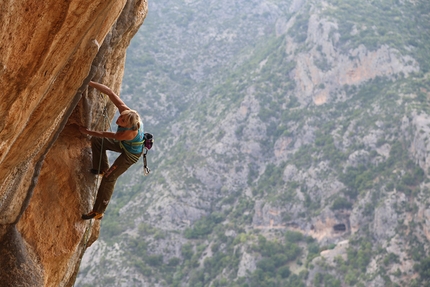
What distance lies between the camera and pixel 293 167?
190 feet

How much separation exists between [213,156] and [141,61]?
1162 inches

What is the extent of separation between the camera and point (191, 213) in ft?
186

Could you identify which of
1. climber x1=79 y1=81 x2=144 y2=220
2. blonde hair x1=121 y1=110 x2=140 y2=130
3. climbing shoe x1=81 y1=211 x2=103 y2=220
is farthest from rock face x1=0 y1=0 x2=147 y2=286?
blonde hair x1=121 y1=110 x2=140 y2=130

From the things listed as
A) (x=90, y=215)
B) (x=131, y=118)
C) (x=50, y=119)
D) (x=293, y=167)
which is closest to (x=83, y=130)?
(x=131, y=118)

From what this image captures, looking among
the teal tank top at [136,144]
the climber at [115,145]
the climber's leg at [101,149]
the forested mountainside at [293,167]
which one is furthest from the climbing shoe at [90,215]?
the forested mountainside at [293,167]

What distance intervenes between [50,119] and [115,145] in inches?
81.6

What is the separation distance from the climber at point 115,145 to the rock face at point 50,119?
24 centimetres

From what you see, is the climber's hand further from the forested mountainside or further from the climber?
the forested mountainside

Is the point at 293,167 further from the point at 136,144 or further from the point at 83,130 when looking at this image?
the point at 136,144

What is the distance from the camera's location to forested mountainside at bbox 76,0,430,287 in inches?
1854

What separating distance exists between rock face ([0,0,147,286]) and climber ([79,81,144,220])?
→ 241 millimetres

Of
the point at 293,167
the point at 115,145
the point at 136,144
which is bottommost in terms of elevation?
the point at 293,167

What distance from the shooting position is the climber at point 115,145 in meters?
7.43

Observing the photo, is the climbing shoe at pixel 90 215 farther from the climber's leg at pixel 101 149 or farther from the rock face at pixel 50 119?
the climber's leg at pixel 101 149
